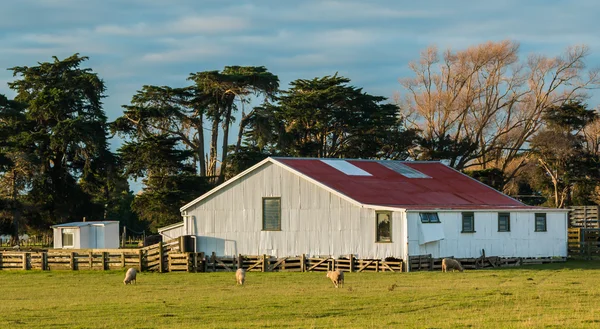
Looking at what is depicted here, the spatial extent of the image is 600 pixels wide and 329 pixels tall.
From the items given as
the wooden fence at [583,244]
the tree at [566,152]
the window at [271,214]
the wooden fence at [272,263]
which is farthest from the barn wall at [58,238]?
the tree at [566,152]

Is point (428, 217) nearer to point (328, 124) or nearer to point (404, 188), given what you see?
point (404, 188)

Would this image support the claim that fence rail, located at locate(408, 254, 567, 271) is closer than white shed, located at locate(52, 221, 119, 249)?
Yes

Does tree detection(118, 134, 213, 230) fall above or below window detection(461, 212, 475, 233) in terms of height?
above

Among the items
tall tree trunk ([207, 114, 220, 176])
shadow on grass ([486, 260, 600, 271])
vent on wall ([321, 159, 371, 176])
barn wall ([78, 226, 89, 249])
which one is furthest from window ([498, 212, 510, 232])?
tall tree trunk ([207, 114, 220, 176])

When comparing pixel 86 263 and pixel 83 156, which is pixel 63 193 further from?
pixel 86 263

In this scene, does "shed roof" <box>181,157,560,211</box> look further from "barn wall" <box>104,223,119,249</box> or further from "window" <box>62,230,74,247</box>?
"window" <box>62,230,74,247</box>

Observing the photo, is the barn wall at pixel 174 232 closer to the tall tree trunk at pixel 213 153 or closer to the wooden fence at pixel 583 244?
the wooden fence at pixel 583 244

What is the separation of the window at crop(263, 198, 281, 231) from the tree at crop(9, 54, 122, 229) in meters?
30.0

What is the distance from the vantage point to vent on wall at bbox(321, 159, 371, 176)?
50.4 m

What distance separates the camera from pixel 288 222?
46031 millimetres

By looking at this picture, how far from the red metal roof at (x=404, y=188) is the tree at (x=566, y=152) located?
26.2 m

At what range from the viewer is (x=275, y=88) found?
73.2 m

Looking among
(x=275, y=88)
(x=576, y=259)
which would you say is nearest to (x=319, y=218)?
(x=576, y=259)

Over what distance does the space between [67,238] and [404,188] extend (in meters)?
23.1
